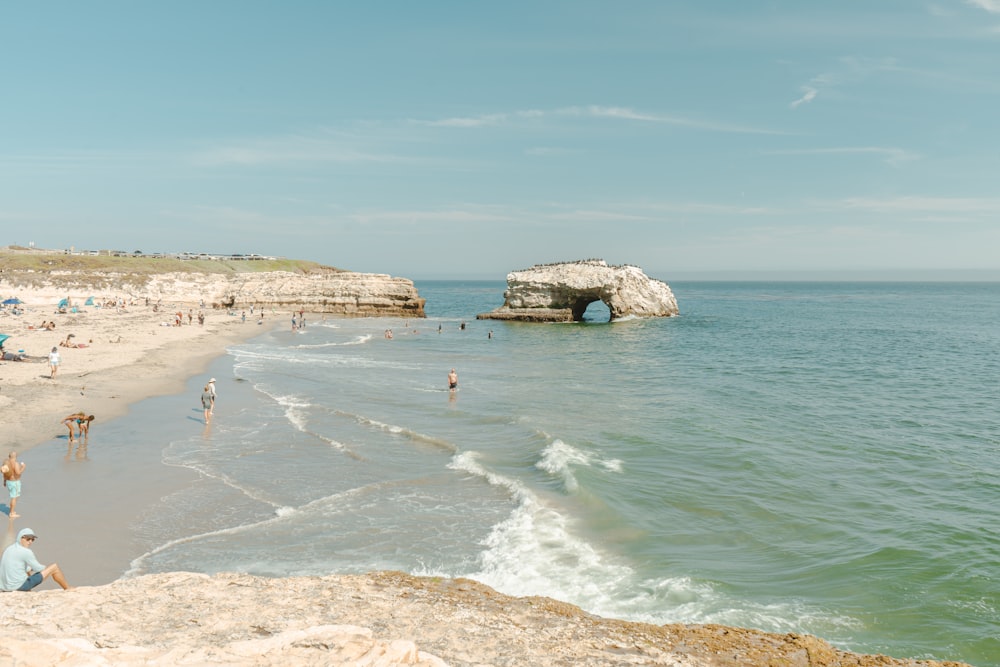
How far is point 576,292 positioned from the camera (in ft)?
228

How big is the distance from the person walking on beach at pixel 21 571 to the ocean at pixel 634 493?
6.11ft

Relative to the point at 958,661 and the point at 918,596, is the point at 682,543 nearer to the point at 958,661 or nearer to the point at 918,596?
the point at 918,596

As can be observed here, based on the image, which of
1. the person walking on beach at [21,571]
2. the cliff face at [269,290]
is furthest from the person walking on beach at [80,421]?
the cliff face at [269,290]

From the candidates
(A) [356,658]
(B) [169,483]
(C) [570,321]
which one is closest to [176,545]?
(B) [169,483]

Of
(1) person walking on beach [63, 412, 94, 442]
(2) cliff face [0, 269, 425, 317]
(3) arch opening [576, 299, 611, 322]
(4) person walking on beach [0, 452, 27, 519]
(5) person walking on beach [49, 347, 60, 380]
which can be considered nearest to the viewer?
(4) person walking on beach [0, 452, 27, 519]

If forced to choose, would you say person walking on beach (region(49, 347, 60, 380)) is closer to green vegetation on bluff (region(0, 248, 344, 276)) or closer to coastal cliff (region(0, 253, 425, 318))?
coastal cliff (region(0, 253, 425, 318))

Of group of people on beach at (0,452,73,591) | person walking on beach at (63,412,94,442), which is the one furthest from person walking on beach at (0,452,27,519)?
person walking on beach at (63,412,94,442)

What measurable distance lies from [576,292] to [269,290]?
39620mm

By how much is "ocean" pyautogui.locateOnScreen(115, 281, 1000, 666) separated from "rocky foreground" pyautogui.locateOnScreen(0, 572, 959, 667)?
1.25 metres

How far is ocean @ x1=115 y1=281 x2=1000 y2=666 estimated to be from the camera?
10.8 meters

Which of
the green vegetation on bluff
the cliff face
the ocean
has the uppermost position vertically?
the green vegetation on bluff

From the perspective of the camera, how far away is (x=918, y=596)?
10.6 metres

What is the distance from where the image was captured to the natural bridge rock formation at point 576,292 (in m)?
68.7

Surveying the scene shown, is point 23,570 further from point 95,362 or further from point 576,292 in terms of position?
point 576,292
